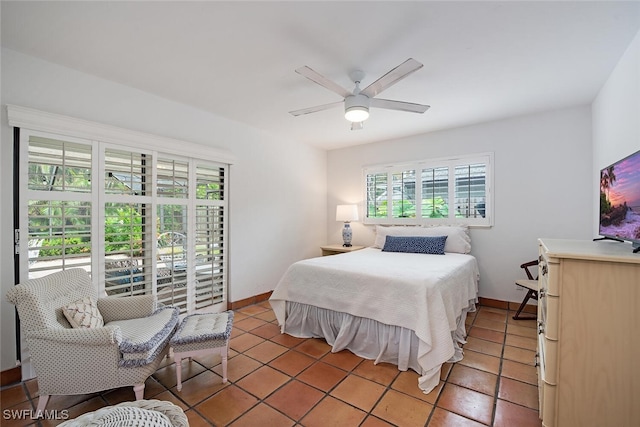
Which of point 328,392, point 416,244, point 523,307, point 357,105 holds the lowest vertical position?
point 328,392

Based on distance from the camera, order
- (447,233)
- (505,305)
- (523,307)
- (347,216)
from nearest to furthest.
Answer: (523,307)
(505,305)
(447,233)
(347,216)

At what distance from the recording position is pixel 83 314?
198 cm

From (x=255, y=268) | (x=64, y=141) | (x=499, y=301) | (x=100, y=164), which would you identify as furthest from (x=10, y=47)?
(x=499, y=301)

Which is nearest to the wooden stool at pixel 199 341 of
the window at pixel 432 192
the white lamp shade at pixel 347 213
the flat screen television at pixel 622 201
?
the flat screen television at pixel 622 201

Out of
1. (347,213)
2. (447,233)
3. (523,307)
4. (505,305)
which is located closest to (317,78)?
(447,233)

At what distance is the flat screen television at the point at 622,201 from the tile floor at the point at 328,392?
1.19 meters

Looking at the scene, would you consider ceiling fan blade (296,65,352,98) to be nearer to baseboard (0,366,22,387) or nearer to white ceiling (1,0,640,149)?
white ceiling (1,0,640,149)

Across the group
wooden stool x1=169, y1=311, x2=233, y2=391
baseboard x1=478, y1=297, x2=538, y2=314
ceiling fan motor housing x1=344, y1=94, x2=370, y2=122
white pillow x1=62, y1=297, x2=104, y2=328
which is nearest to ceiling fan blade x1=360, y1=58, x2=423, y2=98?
ceiling fan motor housing x1=344, y1=94, x2=370, y2=122

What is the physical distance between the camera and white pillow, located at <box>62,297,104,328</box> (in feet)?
6.32

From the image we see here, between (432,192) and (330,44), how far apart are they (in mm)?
2799

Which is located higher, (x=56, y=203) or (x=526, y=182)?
(x=526, y=182)

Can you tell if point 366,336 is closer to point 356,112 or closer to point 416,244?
point 416,244

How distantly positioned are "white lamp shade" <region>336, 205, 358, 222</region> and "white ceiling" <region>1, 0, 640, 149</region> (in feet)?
6.67

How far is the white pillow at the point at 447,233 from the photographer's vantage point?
3675mm
